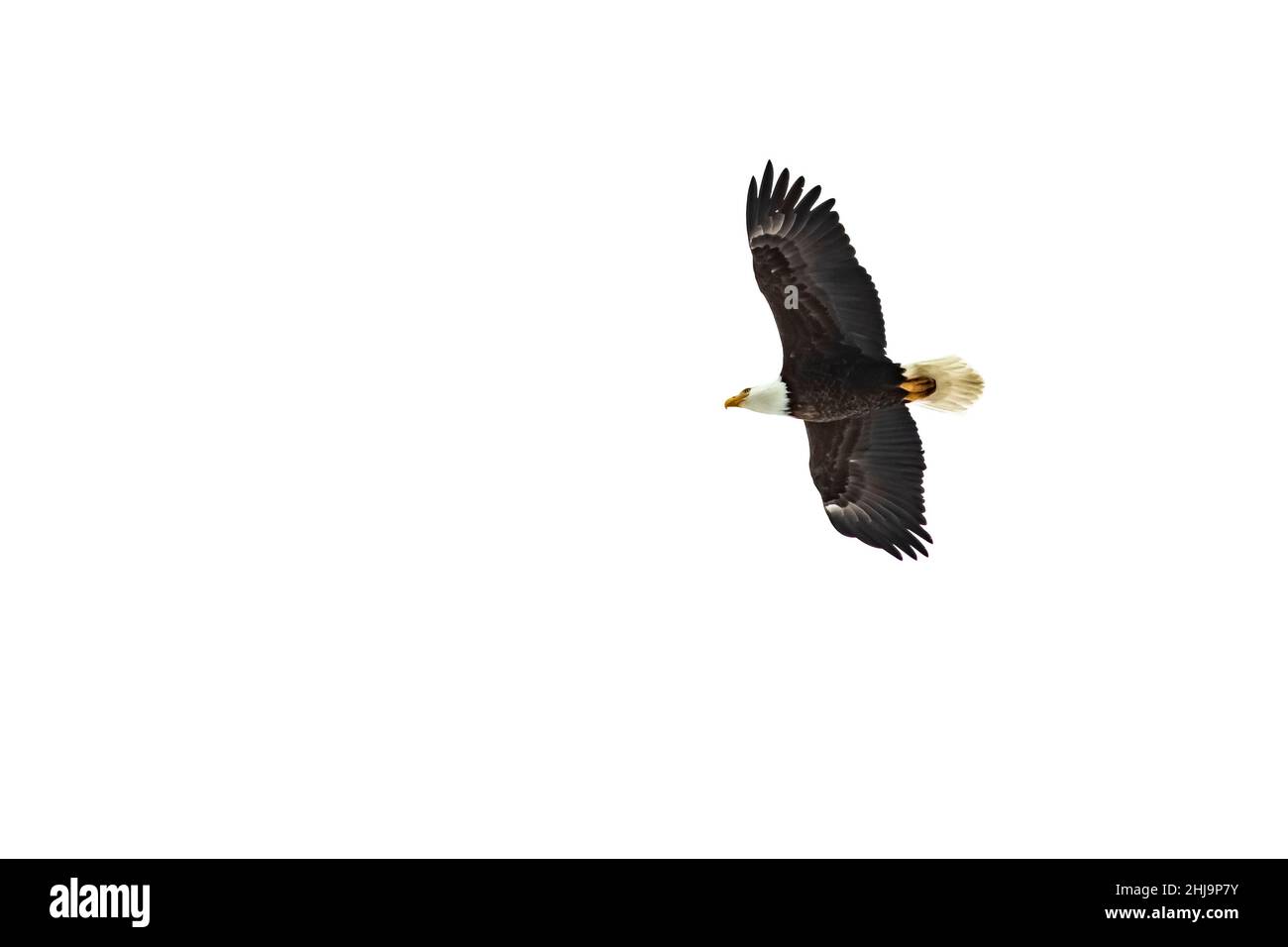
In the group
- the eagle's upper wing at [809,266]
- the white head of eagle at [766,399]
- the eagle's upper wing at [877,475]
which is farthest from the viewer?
the eagle's upper wing at [877,475]

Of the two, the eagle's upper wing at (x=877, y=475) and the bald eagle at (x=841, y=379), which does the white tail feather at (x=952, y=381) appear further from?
the eagle's upper wing at (x=877, y=475)

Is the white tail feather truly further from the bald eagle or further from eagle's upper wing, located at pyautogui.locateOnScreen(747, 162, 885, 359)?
eagle's upper wing, located at pyautogui.locateOnScreen(747, 162, 885, 359)

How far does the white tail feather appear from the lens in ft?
37.1

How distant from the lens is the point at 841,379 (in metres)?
11.1

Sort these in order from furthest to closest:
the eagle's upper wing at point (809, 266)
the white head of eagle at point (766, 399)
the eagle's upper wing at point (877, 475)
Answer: the eagle's upper wing at point (877, 475) < the white head of eagle at point (766, 399) < the eagle's upper wing at point (809, 266)

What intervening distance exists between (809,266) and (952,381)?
1.26 m

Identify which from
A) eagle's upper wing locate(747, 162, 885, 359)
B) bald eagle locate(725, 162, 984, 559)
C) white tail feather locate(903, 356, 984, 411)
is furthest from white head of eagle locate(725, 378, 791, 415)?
white tail feather locate(903, 356, 984, 411)

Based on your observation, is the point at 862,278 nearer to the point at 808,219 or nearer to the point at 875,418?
the point at 808,219

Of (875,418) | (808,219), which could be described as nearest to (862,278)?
(808,219)

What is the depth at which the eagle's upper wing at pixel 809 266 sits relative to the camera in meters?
10.7

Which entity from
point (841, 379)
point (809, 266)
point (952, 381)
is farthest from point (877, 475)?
point (809, 266)

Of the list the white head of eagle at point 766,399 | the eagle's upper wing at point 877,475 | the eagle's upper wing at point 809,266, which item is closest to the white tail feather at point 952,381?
the eagle's upper wing at point 877,475

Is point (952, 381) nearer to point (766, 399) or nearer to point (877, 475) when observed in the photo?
point (877, 475)
